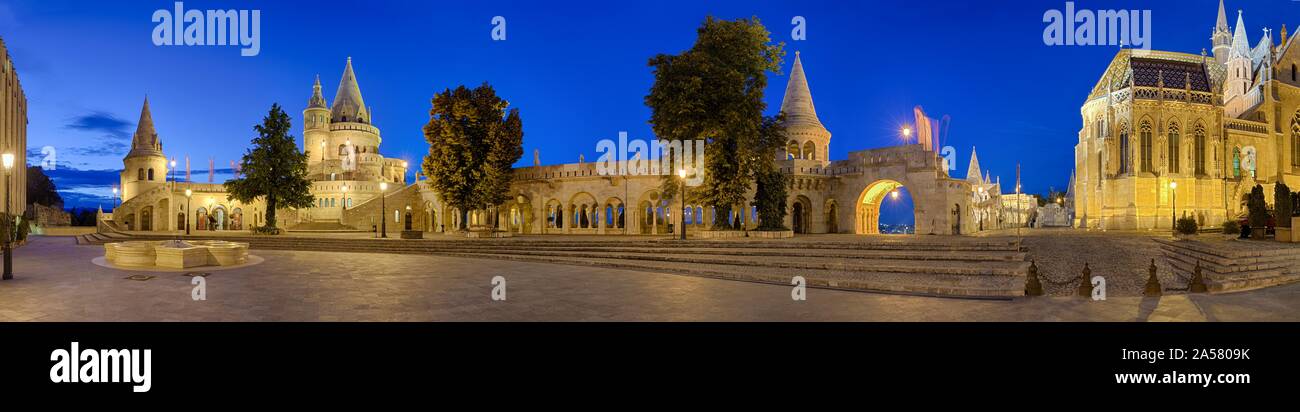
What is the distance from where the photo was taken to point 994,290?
11.5 m

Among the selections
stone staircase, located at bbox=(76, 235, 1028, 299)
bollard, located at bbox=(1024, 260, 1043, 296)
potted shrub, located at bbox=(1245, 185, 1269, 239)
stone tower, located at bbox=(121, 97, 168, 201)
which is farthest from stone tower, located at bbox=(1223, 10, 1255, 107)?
stone tower, located at bbox=(121, 97, 168, 201)

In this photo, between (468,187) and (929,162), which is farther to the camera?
(468,187)

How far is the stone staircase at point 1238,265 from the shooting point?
12.6m

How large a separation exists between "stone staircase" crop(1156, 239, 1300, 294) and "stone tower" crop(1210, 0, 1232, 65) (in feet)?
200

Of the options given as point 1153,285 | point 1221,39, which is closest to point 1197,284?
point 1153,285

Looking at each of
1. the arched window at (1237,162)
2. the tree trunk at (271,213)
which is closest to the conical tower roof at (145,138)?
the tree trunk at (271,213)

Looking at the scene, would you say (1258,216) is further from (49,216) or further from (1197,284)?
(49,216)

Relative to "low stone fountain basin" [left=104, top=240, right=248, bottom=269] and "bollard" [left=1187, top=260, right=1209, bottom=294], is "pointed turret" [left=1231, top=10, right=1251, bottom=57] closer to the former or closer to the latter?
"bollard" [left=1187, top=260, right=1209, bottom=294]

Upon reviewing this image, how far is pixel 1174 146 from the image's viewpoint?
48.1 metres

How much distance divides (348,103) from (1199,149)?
86737 millimetres

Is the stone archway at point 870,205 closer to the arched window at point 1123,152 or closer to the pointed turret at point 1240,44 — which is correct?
the arched window at point 1123,152
